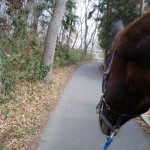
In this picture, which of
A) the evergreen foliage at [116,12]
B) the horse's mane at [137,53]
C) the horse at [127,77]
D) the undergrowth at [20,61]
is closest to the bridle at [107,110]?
A: the horse at [127,77]

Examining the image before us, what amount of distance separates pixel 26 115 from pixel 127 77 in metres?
6.75

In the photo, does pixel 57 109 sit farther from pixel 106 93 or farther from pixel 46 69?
pixel 106 93

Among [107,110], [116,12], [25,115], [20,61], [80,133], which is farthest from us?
[116,12]

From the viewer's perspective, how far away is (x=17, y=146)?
239 inches

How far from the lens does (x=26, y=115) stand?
8.17m

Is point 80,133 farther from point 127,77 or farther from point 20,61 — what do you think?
point 127,77

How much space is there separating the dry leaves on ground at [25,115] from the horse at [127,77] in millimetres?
4159

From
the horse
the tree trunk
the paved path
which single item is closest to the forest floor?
the paved path

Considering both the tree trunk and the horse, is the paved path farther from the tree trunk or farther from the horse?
the horse

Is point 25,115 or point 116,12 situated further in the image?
point 116,12

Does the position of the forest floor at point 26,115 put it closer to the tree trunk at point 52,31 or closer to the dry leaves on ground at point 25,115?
the dry leaves on ground at point 25,115

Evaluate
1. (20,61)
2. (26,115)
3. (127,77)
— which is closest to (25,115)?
(26,115)

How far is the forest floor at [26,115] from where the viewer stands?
251 inches

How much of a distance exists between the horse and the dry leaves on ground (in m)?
4.16
